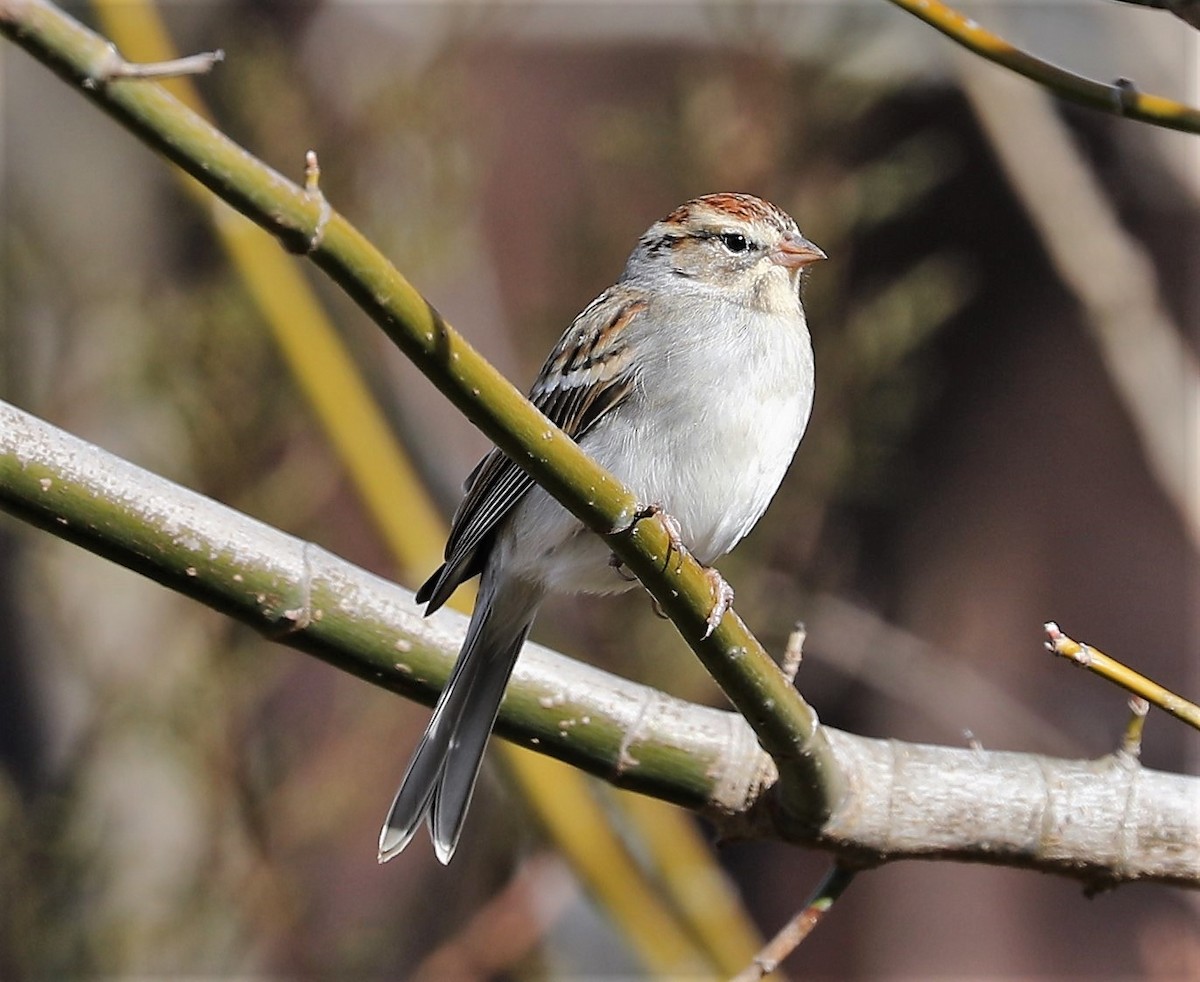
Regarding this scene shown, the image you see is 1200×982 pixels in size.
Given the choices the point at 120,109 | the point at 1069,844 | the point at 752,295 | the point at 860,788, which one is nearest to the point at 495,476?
the point at 752,295

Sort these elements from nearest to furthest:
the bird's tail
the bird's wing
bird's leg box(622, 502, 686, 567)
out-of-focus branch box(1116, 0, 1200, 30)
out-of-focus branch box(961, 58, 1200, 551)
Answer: out-of-focus branch box(1116, 0, 1200, 30) < bird's leg box(622, 502, 686, 567) < the bird's tail < the bird's wing < out-of-focus branch box(961, 58, 1200, 551)

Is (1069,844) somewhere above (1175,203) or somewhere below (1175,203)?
below

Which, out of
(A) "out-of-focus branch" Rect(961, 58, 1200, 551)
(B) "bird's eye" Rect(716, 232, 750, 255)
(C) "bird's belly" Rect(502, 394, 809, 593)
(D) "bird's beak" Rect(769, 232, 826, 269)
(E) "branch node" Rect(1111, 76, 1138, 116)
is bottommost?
(C) "bird's belly" Rect(502, 394, 809, 593)

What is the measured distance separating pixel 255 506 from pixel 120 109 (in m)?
2.02

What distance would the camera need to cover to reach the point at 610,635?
2.91 metres

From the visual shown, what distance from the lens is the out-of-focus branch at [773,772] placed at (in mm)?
1566

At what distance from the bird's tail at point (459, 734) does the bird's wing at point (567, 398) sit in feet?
0.30

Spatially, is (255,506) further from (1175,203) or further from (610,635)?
(1175,203)

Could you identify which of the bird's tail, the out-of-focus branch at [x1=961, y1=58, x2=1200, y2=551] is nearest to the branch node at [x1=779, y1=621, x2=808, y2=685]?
the bird's tail

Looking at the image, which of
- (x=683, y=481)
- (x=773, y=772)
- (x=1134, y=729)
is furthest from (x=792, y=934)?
(x=683, y=481)

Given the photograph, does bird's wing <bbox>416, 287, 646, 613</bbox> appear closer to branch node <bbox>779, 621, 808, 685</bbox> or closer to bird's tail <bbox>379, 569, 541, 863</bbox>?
bird's tail <bbox>379, 569, 541, 863</bbox>

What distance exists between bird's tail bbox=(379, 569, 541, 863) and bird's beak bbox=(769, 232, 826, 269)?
2.07 feet

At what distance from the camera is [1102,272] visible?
9.27 ft

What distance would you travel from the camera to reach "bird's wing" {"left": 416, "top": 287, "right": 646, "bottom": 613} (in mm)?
1971
